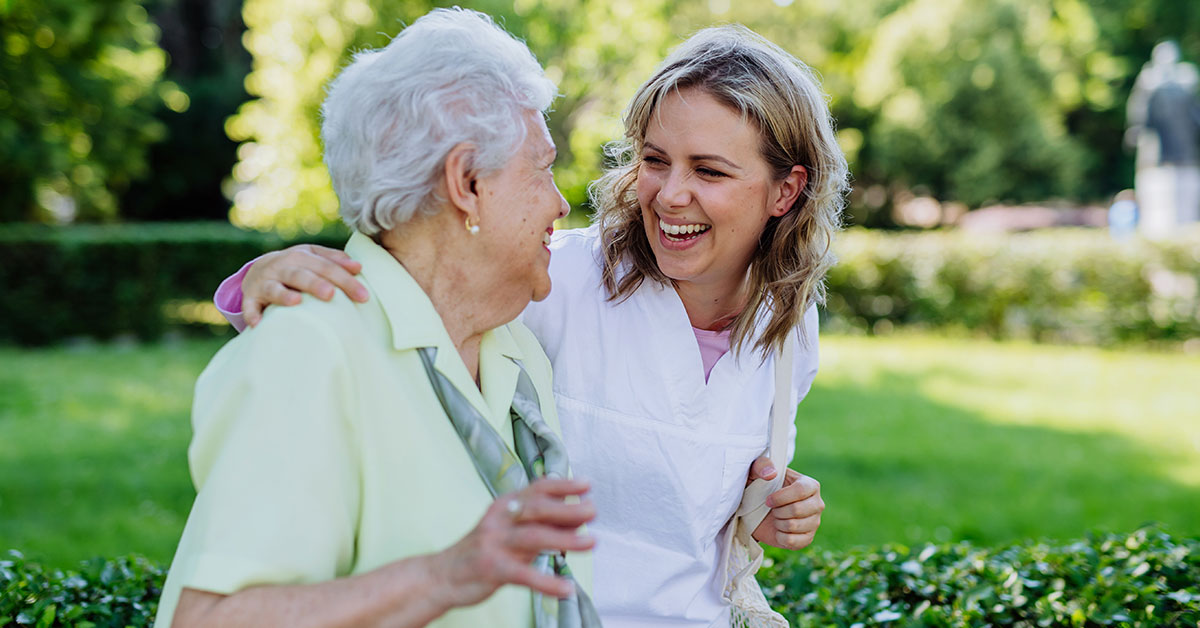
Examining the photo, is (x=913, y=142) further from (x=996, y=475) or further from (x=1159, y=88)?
(x=996, y=475)

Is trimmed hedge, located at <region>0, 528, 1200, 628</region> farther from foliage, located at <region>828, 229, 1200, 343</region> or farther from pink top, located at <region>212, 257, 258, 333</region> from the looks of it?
foliage, located at <region>828, 229, 1200, 343</region>

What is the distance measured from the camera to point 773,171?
2545mm

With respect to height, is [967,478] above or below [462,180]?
above

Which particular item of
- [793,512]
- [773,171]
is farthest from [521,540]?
[773,171]

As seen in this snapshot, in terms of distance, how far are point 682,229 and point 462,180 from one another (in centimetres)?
81

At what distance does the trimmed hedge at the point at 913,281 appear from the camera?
12484mm

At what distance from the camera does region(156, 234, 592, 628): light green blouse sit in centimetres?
150

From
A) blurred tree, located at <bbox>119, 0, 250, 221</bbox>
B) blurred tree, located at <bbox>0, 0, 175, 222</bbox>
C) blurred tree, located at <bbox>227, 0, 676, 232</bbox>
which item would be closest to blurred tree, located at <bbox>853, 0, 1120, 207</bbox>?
blurred tree, located at <bbox>227, 0, 676, 232</bbox>

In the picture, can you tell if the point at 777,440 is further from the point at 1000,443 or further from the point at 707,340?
the point at 1000,443

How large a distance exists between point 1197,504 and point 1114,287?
695 cm

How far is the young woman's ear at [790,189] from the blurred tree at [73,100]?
973 cm

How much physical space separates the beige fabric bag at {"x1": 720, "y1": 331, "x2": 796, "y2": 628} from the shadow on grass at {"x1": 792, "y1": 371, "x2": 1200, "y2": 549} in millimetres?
2081

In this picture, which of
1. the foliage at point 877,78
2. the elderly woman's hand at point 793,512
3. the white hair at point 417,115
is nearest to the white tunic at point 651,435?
the elderly woman's hand at point 793,512

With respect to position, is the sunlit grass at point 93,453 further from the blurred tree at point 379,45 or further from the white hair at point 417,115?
the white hair at point 417,115
